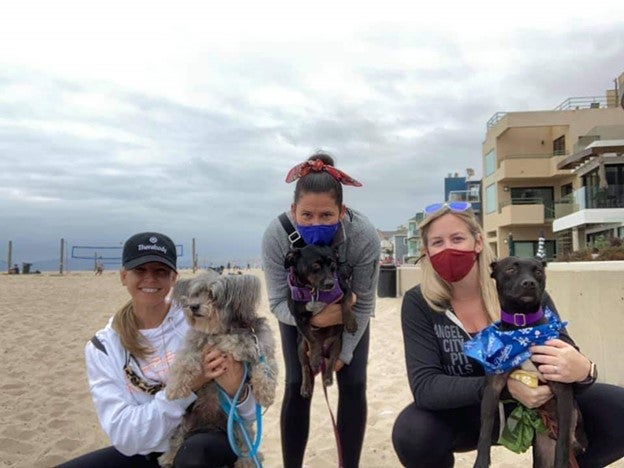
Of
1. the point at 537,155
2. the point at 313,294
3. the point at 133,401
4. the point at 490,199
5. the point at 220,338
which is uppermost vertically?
the point at 537,155

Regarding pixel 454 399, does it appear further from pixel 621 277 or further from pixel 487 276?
pixel 621 277

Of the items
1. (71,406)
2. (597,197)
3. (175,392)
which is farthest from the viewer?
(597,197)

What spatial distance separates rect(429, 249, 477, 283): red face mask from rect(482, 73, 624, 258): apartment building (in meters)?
37.9

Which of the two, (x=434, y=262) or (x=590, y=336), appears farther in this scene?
(x=590, y=336)

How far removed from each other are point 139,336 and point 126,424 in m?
0.51

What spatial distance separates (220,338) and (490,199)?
46.7 metres

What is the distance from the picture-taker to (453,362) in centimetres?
323

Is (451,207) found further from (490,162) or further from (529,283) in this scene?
(490,162)

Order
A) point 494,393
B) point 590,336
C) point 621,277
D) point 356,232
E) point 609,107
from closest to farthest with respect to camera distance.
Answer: point 494,393, point 356,232, point 621,277, point 590,336, point 609,107

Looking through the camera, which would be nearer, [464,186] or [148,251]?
[148,251]

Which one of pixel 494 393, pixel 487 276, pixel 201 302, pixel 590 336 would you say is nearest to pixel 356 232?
pixel 487 276

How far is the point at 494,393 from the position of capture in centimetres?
279

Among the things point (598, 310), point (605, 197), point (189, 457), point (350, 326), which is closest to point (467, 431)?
point (350, 326)

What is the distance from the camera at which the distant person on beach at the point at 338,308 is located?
11.9ft
